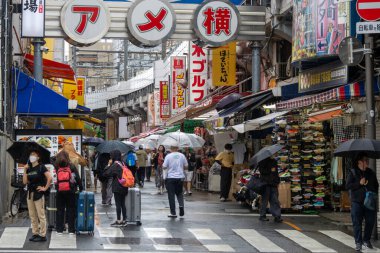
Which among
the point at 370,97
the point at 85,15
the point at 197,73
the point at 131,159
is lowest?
the point at 131,159

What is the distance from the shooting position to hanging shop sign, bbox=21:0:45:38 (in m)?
23.9

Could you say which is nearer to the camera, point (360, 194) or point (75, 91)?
point (360, 194)

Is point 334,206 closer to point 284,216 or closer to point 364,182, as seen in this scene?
point 284,216

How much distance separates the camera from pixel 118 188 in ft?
54.2

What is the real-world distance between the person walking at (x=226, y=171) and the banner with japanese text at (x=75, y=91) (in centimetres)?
2055

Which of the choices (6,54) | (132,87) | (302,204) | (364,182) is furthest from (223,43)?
(132,87)

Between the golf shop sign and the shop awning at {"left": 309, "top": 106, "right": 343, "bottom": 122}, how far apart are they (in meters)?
8.53

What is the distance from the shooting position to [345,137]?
63.0 feet

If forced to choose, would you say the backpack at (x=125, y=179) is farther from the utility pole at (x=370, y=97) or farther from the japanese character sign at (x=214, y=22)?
the japanese character sign at (x=214, y=22)

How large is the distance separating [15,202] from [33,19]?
299 inches

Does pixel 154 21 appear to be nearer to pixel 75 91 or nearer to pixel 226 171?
pixel 226 171

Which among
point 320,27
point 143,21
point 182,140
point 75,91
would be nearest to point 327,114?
point 320,27

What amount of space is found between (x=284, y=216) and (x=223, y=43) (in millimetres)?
8537

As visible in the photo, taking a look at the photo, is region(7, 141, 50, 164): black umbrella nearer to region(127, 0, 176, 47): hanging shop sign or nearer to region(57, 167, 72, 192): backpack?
region(57, 167, 72, 192): backpack
